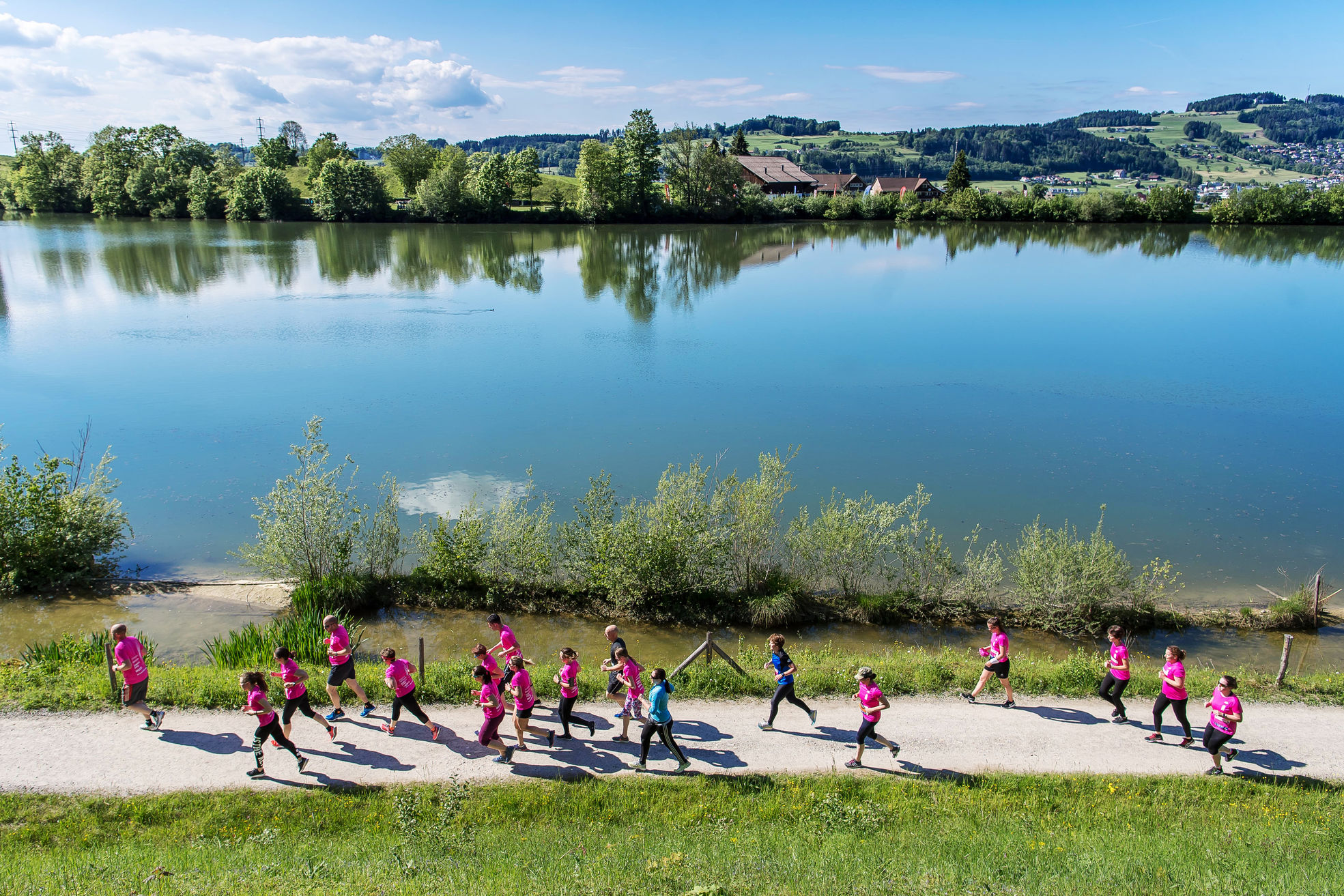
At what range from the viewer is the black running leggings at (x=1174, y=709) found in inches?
448

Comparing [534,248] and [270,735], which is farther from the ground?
[534,248]

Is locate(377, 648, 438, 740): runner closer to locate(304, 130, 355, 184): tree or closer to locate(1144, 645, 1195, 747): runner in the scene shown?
locate(1144, 645, 1195, 747): runner

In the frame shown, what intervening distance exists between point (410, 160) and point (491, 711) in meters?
106

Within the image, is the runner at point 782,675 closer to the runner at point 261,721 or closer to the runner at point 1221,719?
the runner at point 1221,719

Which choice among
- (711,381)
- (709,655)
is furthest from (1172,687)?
Answer: (711,381)

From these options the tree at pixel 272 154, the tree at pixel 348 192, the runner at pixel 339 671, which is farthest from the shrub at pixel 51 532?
the tree at pixel 272 154

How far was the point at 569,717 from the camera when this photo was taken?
450 inches

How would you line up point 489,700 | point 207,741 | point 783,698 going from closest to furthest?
point 489,700 → point 207,741 → point 783,698

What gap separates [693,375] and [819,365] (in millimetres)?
6635

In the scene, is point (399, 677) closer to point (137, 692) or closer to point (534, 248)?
point (137, 692)

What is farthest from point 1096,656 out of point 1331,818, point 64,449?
point 64,449

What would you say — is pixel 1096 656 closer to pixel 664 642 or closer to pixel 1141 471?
pixel 664 642

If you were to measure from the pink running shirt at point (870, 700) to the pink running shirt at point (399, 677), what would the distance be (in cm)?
647

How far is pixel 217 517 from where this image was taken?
2139 cm
